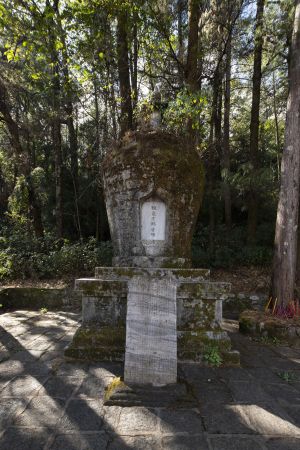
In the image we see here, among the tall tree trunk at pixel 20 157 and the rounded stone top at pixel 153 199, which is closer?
the rounded stone top at pixel 153 199

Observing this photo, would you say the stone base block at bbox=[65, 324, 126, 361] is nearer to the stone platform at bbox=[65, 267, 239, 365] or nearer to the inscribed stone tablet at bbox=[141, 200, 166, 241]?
the stone platform at bbox=[65, 267, 239, 365]

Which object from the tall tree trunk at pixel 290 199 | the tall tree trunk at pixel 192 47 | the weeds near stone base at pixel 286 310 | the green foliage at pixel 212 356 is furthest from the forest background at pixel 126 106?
the green foliage at pixel 212 356

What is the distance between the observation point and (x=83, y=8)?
5.97m

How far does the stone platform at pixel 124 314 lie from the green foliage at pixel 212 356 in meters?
0.04

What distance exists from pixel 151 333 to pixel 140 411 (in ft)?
2.18

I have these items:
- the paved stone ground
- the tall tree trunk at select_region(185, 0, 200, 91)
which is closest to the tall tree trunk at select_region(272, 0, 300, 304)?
the paved stone ground

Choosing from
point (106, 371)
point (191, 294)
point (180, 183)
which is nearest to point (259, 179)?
point (180, 183)

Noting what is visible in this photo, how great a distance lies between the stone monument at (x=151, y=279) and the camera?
294cm

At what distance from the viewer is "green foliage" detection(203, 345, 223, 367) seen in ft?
11.3

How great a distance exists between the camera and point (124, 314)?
381 cm

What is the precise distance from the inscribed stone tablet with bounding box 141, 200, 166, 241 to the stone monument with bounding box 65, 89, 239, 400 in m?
0.01

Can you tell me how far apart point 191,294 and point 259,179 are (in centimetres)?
490

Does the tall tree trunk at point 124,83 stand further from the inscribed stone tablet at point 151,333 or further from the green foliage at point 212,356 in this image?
the green foliage at point 212,356

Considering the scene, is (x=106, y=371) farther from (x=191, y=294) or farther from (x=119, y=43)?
(x=119, y=43)
